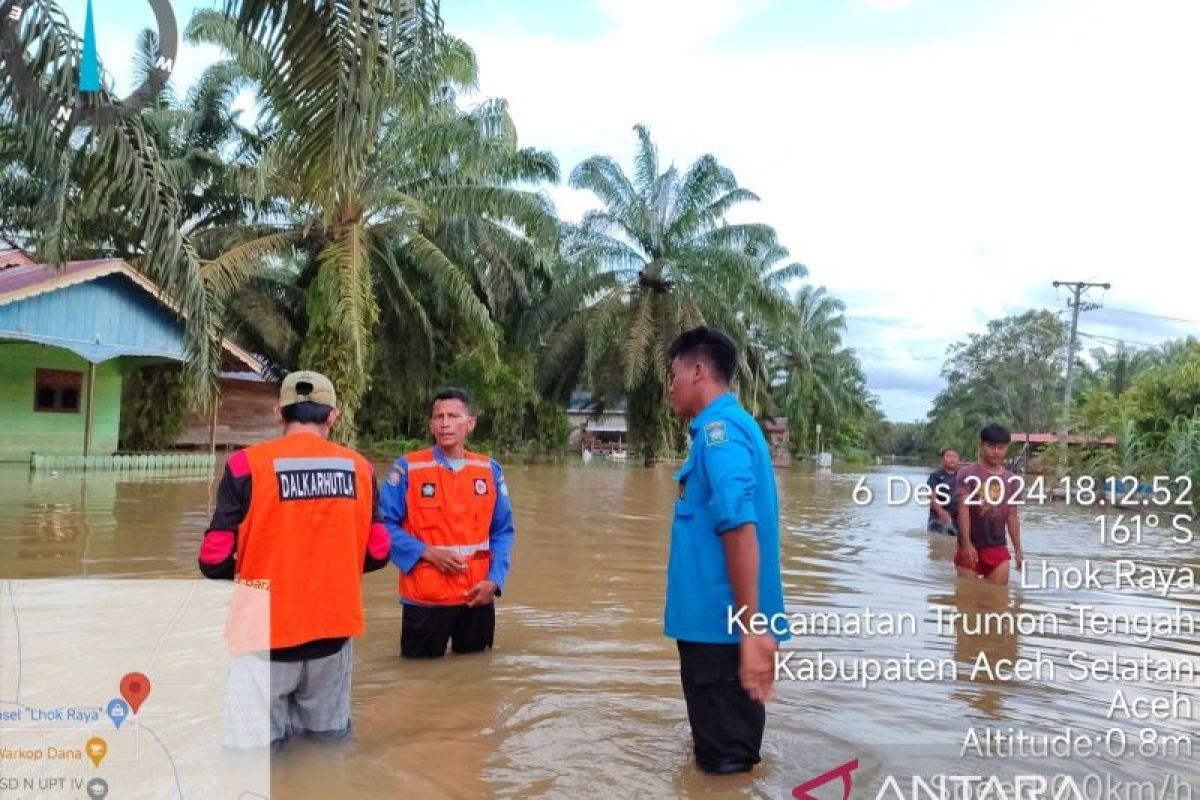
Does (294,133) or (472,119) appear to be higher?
(472,119)

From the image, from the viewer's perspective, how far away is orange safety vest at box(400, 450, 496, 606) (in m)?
4.75

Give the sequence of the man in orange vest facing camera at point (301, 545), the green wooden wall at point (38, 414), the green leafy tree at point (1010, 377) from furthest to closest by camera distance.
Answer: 1. the green leafy tree at point (1010, 377)
2. the green wooden wall at point (38, 414)
3. the man in orange vest facing camera at point (301, 545)

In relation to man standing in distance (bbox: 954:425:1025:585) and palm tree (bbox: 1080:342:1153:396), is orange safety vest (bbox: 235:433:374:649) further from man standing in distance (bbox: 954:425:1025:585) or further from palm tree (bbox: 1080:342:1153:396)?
palm tree (bbox: 1080:342:1153:396)

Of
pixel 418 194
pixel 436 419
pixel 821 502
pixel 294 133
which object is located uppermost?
pixel 418 194

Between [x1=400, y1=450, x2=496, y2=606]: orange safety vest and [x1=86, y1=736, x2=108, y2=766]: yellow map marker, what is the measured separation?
172 centimetres

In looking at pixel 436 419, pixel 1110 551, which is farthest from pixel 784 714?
pixel 1110 551

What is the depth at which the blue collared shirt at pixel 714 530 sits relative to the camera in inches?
123

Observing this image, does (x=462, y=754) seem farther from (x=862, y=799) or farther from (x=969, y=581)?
(x=969, y=581)

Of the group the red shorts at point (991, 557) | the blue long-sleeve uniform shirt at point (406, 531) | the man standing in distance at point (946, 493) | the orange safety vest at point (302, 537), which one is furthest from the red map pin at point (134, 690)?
the man standing in distance at point (946, 493)

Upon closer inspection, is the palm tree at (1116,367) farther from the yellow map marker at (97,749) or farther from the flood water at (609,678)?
the yellow map marker at (97,749)

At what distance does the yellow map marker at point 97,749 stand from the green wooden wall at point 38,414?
1781cm

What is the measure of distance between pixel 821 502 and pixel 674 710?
55.6 feet

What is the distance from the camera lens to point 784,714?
446 centimetres

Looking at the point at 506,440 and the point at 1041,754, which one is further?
the point at 506,440
